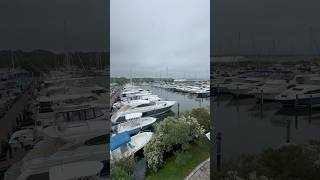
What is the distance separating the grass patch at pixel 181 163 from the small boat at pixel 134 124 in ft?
3.96

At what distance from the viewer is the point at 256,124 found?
8.04ft

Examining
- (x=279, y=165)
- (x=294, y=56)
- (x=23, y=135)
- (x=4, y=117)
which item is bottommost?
(x=279, y=165)

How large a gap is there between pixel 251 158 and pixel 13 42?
1.72 metres

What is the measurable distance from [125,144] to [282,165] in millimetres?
2715

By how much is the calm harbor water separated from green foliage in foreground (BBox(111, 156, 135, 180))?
133 centimetres

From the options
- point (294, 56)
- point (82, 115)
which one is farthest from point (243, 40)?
point (82, 115)

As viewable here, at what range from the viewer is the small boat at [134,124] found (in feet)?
18.0

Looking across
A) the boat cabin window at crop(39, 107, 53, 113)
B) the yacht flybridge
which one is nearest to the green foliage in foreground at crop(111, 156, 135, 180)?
the boat cabin window at crop(39, 107, 53, 113)

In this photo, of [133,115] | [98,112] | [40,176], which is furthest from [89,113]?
[133,115]

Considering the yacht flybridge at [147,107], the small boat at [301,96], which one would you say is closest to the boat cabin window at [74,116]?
the small boat at [301,96]

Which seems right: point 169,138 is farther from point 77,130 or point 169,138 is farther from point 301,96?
point 301,96

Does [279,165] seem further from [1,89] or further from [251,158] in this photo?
[1,89]

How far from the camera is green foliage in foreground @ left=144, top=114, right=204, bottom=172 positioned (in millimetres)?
4273

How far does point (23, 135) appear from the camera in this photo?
2.45 meters
